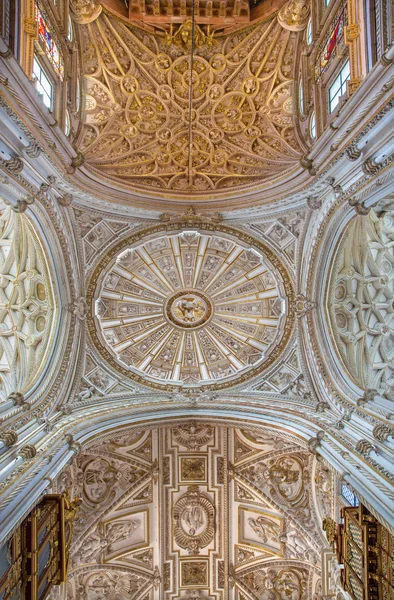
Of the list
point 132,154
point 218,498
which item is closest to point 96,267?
point 132,154

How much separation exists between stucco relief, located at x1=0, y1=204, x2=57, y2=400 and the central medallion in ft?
19.2

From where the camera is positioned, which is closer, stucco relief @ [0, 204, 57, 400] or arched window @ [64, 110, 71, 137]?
stucco relief @ [0, 204, 57, 400]

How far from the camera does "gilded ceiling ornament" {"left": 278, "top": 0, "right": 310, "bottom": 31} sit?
57.0 ft

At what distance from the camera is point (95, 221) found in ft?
61.3

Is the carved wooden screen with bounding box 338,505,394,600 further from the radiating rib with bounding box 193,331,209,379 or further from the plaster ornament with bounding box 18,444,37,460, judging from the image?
the radiating rib with bounding box 193,331,209,379

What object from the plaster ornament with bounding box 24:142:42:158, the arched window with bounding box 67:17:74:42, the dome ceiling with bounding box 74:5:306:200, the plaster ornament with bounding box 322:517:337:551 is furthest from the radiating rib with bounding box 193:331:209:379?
the arched window with bounding box 67:17:74:42

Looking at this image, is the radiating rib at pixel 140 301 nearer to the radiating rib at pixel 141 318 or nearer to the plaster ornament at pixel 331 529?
the radiating rib at pixel 141 318

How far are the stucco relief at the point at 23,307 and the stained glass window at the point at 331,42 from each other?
11.8 metres

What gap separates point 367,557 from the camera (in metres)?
12.0

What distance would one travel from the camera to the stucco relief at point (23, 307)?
54.4 ft

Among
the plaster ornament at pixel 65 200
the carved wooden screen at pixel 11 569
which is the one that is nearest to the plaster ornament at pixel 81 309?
the plaster ornament at pixel 65 200

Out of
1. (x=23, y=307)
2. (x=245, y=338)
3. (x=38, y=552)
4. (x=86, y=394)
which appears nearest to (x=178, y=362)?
(x=245, y=338)

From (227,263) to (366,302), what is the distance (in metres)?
6.67

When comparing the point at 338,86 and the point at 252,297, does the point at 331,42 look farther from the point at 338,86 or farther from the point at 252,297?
the point at 252,297
